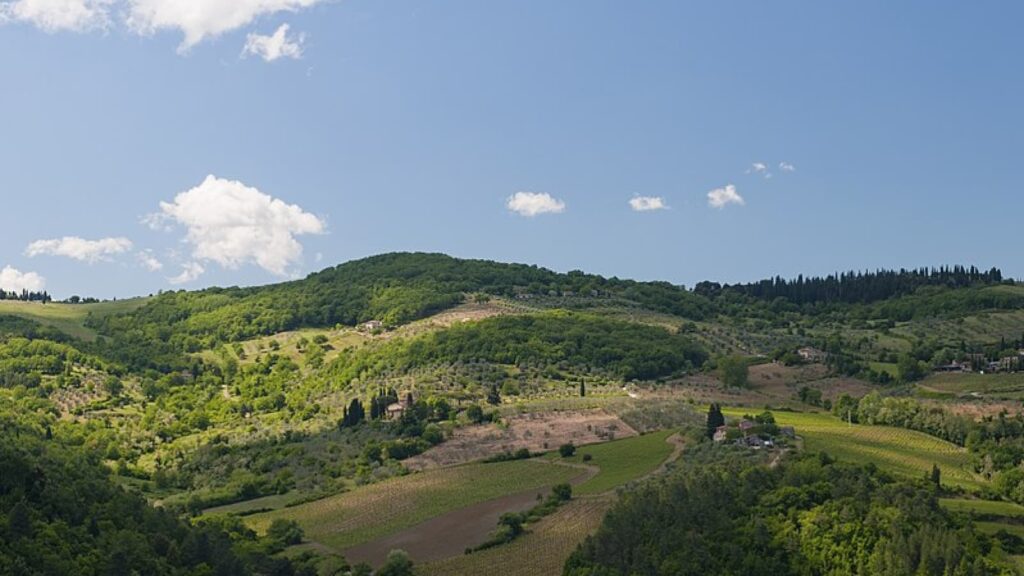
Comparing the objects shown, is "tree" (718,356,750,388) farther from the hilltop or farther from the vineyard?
the vineyard

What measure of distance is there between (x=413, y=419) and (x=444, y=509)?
3601 cm

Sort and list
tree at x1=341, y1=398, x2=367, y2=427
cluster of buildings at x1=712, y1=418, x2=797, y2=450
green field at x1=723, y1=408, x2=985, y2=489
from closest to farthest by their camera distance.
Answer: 1. green field at x1=723, y1=408, x2=985, y2=489
2. cluster of buildings at x1=712, y1=418, x2=797, y2=450
3. tree at x1=341, y1=398, x2=367, y2=427

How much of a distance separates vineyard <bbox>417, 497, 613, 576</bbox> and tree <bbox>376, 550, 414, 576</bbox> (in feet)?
3.12

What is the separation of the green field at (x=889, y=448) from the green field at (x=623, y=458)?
14040 mm

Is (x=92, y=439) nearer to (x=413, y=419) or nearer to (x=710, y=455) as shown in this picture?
(x=413, y=419)

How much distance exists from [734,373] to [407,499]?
246ft

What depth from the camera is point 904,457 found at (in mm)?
102562

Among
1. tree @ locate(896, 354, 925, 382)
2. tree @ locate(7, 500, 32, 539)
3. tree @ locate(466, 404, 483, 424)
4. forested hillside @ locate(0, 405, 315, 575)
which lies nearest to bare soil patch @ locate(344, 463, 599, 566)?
forested hillside @ locate(0, 405, 315, 575)

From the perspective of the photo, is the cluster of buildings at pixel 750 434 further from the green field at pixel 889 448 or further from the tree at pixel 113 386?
the tree at pixel 113 386

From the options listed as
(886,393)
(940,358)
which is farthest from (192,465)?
(940,358)

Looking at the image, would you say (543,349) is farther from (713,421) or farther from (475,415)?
(713,421)

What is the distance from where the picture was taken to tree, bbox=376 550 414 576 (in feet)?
262

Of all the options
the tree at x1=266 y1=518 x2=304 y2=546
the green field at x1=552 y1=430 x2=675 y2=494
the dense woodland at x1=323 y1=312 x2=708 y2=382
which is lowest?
the tree at x1=266 y1=518 x2=304 y2=546

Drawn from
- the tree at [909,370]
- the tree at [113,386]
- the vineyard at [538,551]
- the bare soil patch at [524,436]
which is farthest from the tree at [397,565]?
the tree at [113,386]
